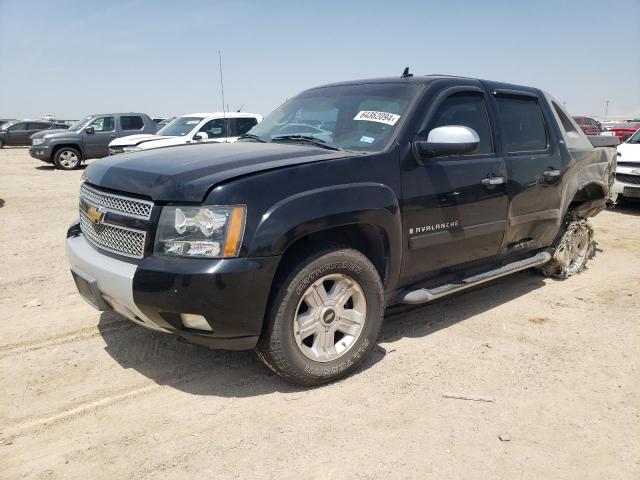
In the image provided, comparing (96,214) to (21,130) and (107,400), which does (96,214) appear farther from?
(21,130)

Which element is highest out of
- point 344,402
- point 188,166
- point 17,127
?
point 17,127

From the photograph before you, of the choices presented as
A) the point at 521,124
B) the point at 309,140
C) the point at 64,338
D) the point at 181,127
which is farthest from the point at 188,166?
the point at 181,127

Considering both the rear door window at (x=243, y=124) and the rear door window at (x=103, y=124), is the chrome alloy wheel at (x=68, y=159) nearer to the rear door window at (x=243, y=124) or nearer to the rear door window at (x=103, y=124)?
the rear door window at (x=103, y=124)

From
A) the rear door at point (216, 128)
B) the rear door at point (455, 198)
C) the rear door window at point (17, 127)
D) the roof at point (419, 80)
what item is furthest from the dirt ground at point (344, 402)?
the rear door window at point (17, 127)

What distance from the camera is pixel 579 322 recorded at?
4.25 m

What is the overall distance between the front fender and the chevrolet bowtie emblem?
1.01 meters

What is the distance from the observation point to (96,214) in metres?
3.05

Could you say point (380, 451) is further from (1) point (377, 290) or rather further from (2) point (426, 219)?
(2) point (426, 219)

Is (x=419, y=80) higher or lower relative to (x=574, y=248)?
higher

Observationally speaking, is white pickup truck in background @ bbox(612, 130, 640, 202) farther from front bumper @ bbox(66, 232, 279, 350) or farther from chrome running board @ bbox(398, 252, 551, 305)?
front bumper @ bbox(66, 232, 279, 350)

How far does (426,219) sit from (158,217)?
174cm

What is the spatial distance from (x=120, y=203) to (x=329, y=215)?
1193 millimetres

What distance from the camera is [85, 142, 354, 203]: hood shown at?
2682 mm

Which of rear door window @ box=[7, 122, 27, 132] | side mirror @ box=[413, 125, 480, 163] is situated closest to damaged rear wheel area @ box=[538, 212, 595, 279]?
side mirror @ box=[413, 125, 480, 163]
